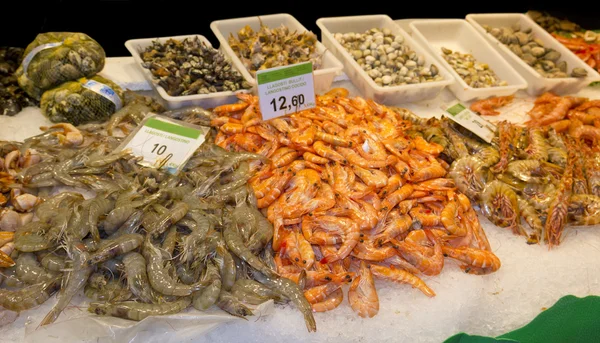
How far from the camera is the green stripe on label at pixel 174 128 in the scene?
102 inches

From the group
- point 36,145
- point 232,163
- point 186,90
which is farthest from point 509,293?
point 36,145

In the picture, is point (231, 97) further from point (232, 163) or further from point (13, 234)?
point (13, 234)

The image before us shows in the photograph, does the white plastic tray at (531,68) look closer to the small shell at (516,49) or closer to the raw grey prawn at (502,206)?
the small shell at (516,49)

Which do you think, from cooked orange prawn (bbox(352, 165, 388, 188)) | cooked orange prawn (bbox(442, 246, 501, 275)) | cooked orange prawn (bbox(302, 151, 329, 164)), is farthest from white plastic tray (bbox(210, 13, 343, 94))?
cooked orange prawn (bbox(442, 246, 501, 275))

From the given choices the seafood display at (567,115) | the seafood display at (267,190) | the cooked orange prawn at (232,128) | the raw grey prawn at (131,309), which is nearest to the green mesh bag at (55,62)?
the seafood display at (267,190)

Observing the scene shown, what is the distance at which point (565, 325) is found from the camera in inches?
84.7

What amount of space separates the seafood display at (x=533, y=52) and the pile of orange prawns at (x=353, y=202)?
4.95 ft

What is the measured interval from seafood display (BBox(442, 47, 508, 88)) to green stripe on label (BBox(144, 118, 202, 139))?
6.61 ft

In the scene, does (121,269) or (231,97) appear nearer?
(121,269)

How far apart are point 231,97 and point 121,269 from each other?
1385mm

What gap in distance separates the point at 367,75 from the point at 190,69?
3.79 feet

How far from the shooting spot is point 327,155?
2584mm

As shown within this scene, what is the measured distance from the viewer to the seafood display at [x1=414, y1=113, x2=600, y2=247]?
255 centimetres

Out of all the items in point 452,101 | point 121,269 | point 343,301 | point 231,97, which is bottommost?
point 452,101
